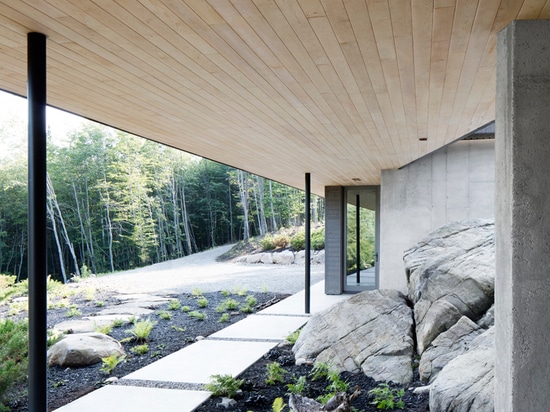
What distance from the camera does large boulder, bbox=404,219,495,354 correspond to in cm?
616

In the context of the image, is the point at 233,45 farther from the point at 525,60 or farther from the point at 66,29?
the point at 525,60

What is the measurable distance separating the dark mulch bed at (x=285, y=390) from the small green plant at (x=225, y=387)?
0.22ft

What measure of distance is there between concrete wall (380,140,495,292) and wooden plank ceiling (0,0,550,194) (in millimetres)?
3456

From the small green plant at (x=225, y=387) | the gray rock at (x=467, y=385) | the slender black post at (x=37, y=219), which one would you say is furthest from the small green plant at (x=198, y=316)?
the slender black post at (x=37, y=219)

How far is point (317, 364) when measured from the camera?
239 inches

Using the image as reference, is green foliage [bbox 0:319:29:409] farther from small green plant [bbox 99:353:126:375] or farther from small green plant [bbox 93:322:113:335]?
small green plant [bbox 93:322:113:335]

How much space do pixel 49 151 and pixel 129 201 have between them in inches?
200

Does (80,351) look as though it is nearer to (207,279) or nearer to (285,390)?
(285,390)

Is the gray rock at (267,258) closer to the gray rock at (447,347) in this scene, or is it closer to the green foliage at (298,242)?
the green foliage at (298,242)

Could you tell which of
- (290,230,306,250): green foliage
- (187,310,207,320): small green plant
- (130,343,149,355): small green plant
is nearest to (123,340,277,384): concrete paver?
(130,343,149,355): small green plant

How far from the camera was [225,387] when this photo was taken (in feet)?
16.9

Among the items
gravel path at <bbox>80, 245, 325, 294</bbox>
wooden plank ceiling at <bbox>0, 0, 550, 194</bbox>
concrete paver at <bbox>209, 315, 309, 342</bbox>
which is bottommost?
gravel path at <bbox>80, 245, 325, 294</bbox>

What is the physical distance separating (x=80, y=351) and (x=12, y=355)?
1.82m

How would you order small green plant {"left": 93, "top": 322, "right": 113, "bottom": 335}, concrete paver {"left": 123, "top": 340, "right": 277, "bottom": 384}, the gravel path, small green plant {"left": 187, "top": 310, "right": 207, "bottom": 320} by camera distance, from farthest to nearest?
the gravel path → small green plant {"left": 187, "top": 310, "right": 207, "bottom": 320} → small green plant {"left": 93, "top": 322, "right": 113, "bottom": 335} → concrete paver {"left": 123, "top": 340, "right": 277, "bottom": 384}
